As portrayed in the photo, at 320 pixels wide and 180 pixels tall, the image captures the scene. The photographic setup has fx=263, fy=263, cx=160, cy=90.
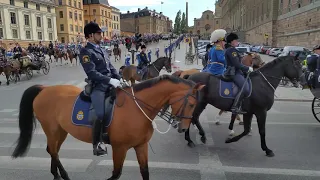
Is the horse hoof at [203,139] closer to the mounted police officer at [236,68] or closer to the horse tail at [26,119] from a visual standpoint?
the mounted police officer at [236,68]

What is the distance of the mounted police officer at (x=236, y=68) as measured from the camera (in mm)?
6078

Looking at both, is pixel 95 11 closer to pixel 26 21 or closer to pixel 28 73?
pixel 26 21

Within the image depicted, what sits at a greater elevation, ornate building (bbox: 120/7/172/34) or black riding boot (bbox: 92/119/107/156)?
ornate building (bbox: 120/7/172/34)

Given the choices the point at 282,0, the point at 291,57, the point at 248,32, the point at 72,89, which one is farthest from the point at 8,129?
the point at 248,32

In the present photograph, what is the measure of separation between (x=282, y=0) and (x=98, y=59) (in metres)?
49.8

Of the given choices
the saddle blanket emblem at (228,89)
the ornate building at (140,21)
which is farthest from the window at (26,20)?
the ornate building at (140,21)

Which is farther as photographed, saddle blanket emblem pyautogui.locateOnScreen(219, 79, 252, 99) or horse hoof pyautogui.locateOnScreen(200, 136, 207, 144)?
horse hoof pyautogui.locateOnScreen(200, 136, 207, 144)

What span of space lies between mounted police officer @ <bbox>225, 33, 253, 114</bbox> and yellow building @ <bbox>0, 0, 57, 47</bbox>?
55.1 metres

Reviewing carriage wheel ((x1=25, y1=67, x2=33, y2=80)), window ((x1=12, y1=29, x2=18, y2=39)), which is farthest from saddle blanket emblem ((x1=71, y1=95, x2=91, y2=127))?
window ((x1=12, y1=29, x2=18, y2=39))

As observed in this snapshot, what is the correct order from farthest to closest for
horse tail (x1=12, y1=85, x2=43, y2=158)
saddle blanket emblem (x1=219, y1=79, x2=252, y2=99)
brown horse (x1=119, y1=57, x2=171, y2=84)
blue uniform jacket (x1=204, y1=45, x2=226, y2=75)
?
brown horse (x1=119, y1=57, x2=171, y2=84)
blue uniform jacket (x1=204, y1=45, x2=226, y2=75)
saddle blanket emblem (x1=219, y1=79, x2=252, y2=99)
horse tail (x1=12, y1=85, x2=43, y2=158)

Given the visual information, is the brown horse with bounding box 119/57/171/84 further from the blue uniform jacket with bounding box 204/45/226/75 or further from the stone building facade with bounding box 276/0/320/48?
the stone building facade with bounding box 276/0/320/48

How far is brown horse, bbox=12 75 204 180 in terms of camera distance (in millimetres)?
3596

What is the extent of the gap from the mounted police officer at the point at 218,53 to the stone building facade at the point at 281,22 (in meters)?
30.0

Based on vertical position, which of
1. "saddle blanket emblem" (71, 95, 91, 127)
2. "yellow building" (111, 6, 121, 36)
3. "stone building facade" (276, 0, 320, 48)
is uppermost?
"yellow building" (111, 6, 121, 36)
